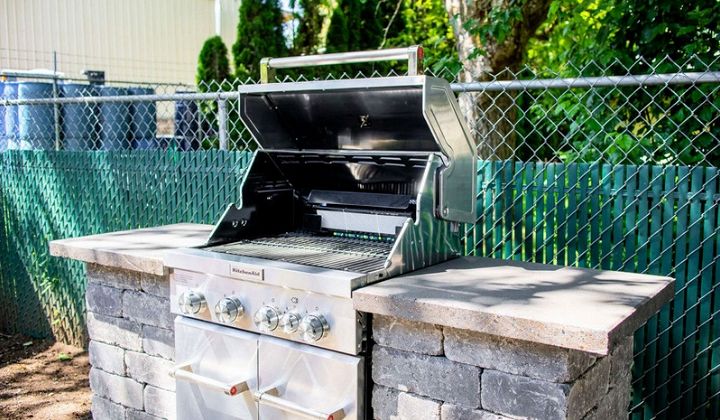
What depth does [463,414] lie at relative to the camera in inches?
89.1

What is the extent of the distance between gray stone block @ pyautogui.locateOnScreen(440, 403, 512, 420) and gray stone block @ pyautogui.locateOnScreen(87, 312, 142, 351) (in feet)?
5.45

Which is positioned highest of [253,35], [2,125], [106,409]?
[253,35]

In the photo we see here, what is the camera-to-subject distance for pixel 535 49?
940 cm

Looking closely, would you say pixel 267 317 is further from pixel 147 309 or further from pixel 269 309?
pixel 147 309

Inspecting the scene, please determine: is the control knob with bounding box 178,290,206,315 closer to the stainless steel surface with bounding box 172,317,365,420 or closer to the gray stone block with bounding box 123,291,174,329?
the stainless steel surface with bounding box 172,317,365,420

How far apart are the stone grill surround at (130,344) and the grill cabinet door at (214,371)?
282 mm

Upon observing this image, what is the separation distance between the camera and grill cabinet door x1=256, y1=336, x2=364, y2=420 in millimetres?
2416

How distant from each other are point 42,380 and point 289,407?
325cm

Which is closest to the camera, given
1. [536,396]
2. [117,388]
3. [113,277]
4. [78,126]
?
[536,396]

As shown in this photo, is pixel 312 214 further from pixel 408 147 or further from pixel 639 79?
pixel 639 79

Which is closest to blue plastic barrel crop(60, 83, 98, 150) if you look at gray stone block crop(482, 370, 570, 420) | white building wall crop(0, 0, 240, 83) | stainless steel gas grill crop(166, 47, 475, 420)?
stainless steel gas grill crop(166, 47, 475, 420)

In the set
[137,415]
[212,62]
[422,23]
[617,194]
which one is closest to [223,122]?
[137,415]

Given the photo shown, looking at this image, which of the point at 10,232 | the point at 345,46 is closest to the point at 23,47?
the point at 345,46

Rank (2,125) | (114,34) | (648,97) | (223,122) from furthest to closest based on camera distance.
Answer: (114,34) → (2,125) → (223,122) → (648,97)
